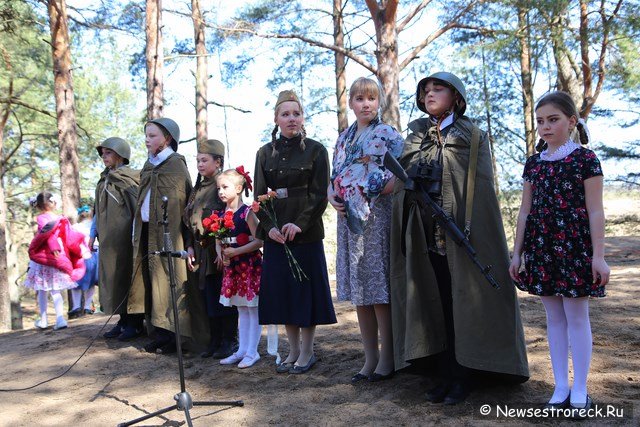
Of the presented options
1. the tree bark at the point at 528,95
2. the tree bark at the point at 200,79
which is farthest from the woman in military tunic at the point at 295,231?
the tree bark at the point at 200,79

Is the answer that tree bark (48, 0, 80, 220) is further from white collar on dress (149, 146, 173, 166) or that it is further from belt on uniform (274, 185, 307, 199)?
belt on uniform (274, 185, 307, 199)

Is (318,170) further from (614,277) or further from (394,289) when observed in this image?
(614,277)

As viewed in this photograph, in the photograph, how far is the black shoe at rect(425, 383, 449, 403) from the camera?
3.93m

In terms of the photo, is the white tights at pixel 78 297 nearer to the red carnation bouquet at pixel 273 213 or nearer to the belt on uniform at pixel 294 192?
the red carnation bouquet at pixel 273 213

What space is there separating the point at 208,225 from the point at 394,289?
75.7 inches

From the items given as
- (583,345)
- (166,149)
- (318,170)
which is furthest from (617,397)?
(166,149)

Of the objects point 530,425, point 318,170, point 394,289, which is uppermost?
point 318,170

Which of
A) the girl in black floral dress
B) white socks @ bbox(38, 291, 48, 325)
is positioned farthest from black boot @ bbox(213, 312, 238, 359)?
white socks @ bbox(38, 291, 48, 325)

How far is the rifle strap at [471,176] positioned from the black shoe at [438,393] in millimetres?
1052

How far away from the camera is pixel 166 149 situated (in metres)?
6.24

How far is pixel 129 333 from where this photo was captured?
21.8 feet

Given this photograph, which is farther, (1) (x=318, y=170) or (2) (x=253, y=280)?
(2) (x=253, y=280)

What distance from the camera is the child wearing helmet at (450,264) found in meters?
3.72

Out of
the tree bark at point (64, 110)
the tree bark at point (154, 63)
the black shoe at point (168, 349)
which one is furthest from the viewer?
the tree bark at point (154, 63)
